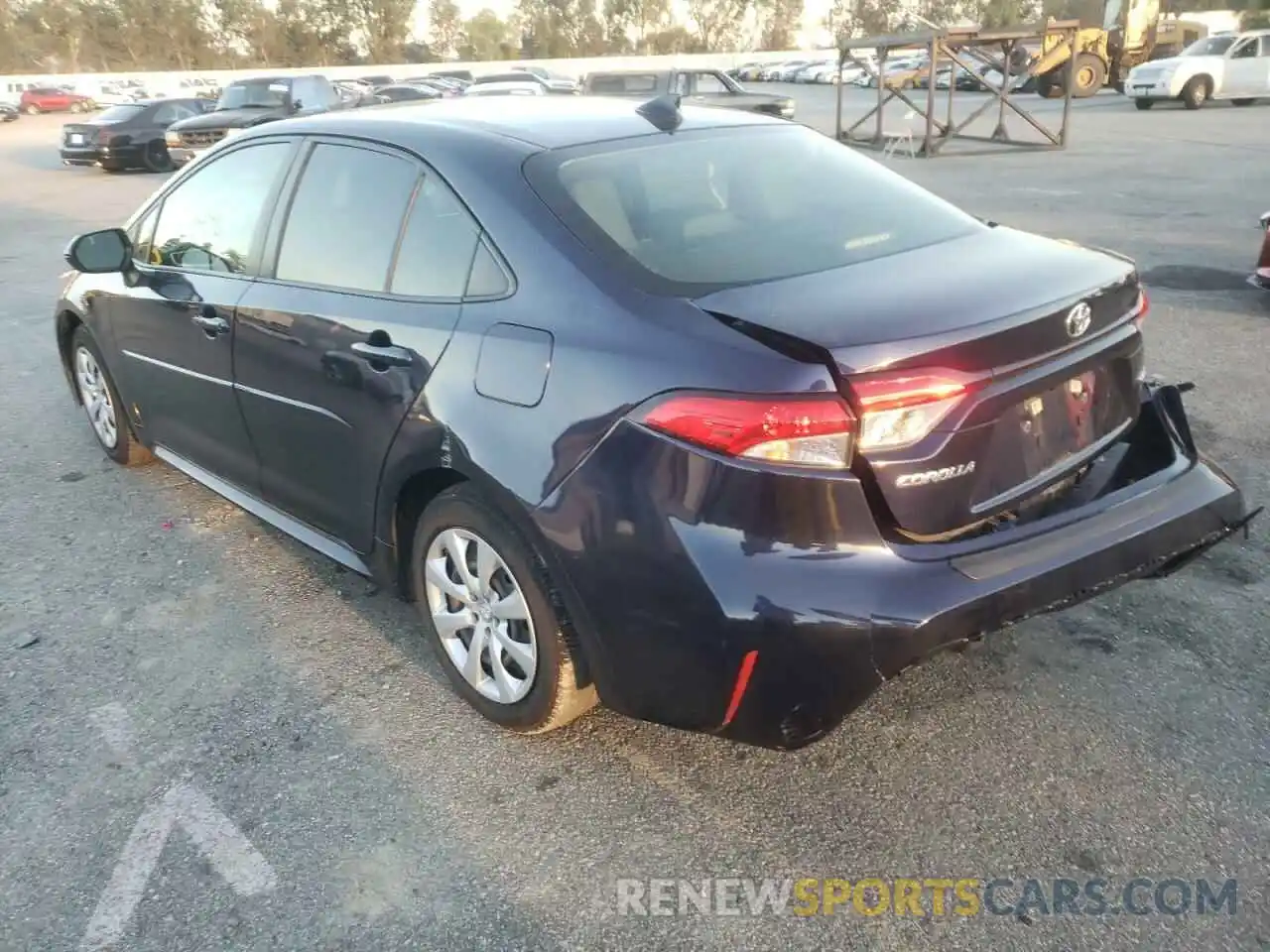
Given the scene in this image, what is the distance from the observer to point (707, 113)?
138 inches

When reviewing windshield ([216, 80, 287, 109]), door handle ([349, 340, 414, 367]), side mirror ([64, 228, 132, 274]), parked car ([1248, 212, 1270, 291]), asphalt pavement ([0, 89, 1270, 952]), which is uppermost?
side mirror ([64, 228, 132, 274])

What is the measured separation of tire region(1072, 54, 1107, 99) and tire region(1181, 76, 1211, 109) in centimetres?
490

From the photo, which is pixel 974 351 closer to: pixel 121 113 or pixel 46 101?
pixel 121 113

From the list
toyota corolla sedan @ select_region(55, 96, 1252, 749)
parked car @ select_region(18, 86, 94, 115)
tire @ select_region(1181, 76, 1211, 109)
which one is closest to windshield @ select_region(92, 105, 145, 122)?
toyota corolla sedan @ select_region(55, 96, 1252, 749)

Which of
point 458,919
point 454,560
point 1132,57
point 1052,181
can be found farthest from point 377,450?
point 1132,57

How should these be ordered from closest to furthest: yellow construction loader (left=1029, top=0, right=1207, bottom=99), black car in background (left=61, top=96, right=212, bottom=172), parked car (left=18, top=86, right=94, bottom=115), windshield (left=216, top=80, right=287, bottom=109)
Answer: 1. windshield (left=216, top=80, right=287, bottom=109)
2. black car in background (left=61, top=96, right=212, bottom=172)
3. yellow construction loader (left=1029, top=0, right=1207, bottom=99)
4. parked car (left=18, top=86, right=94, bottom=115)

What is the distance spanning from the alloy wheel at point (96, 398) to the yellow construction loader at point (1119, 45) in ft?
93.4

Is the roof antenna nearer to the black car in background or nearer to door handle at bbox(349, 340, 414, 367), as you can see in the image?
door handle at bbox(349, 340, 414, 367)

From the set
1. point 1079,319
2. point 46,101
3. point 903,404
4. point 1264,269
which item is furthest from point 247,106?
point 46,101

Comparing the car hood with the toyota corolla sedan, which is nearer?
the toyota corolla sedan

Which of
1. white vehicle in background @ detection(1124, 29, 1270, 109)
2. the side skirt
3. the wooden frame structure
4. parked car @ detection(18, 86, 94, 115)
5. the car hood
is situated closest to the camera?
the side skirt

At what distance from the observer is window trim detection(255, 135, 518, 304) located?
2.75 m

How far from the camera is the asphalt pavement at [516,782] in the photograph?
7.63ft

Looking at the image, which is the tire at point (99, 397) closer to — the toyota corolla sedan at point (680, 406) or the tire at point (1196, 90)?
the toyota corolla sedan at point (680, 406)
